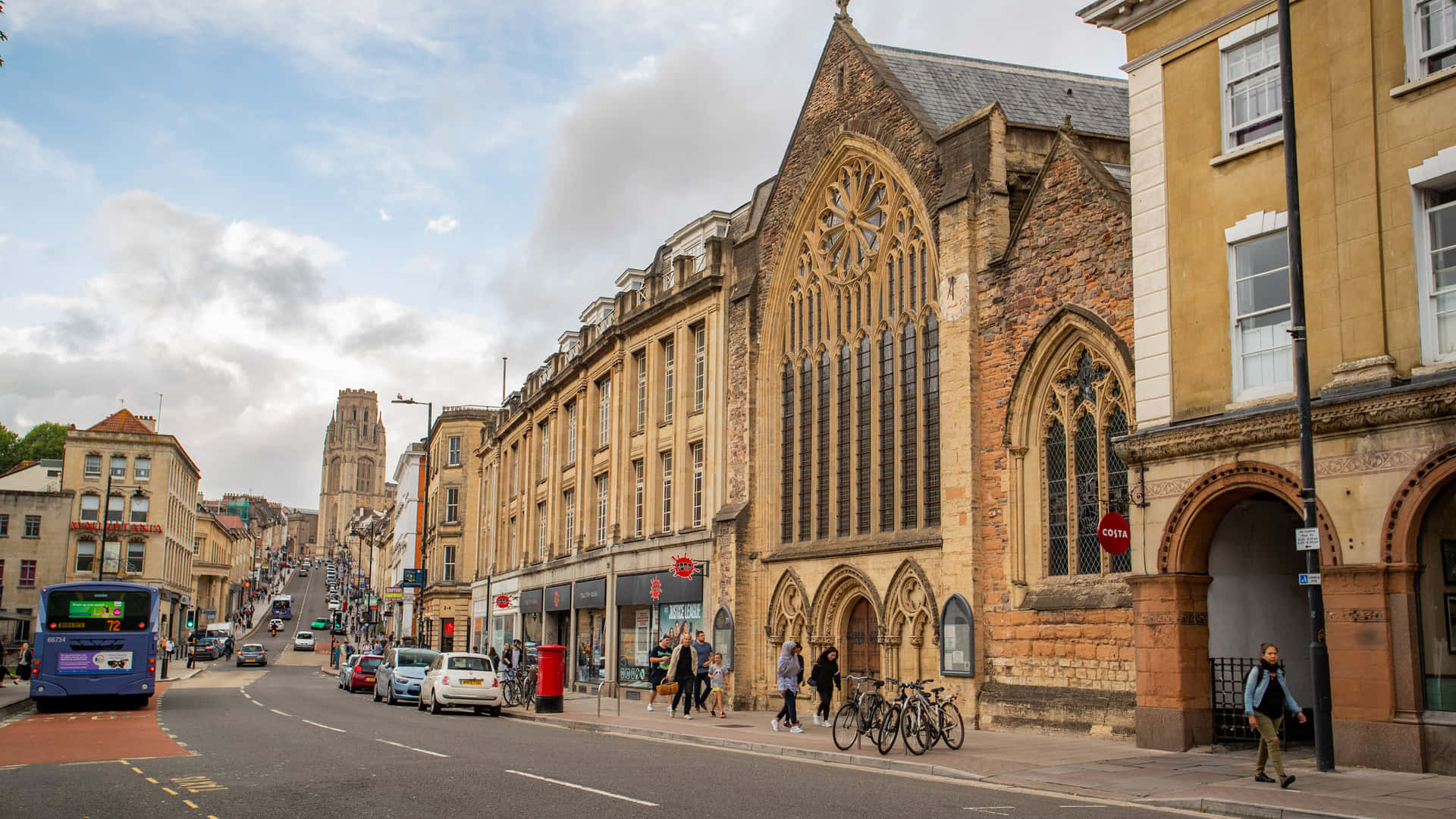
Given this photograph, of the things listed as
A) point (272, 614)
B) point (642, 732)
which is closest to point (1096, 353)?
point (642, 732)

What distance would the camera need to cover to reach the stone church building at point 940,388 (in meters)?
19.8

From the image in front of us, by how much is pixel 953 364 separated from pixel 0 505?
6779 cm

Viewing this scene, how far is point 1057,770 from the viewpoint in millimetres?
14094

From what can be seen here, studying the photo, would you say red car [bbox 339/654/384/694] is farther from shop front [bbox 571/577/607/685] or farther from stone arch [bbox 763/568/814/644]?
stone arch [bbox 763/568/814/644]

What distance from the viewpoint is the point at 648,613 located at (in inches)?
1387

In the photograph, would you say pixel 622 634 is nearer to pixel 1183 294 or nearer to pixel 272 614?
pixel 1183 294

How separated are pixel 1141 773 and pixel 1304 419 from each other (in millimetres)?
4199

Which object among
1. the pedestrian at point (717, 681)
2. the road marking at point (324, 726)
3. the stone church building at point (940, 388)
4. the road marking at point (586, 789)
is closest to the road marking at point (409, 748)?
the road marking at point (324, 726)

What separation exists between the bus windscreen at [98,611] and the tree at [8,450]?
223 feet

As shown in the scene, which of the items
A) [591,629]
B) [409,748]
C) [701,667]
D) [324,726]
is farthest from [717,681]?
[591,629]

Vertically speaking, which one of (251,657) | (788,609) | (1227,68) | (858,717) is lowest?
(251,657)

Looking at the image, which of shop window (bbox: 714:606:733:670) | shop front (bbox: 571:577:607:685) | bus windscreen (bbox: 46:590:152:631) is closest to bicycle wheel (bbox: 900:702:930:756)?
shop window (bbox: 714:606:733:670)

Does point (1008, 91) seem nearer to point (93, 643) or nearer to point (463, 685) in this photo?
point (463, 685)

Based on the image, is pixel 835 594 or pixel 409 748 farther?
pixel 835 594
